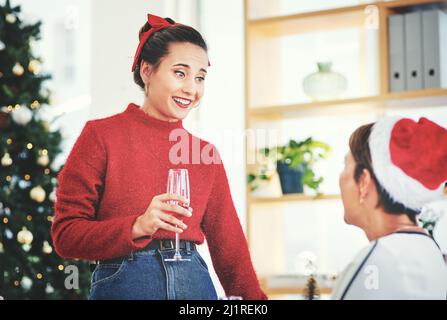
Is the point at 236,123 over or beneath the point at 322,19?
beneath

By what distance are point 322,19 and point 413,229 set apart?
1.07 metres

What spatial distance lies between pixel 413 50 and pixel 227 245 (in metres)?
1.00

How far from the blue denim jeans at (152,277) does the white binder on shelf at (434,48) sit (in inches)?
42.6

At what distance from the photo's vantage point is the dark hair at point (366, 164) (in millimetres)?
2250

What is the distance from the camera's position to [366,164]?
2.30m

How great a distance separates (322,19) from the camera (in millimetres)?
3004

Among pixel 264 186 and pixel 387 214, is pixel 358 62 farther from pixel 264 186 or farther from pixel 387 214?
pixel 387 214

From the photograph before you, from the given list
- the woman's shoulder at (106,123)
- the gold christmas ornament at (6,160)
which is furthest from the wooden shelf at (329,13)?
the gold christmas ornament at (6,160)

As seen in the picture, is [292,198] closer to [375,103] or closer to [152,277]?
[375,103]

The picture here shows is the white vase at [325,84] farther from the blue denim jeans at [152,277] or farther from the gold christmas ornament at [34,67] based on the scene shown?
the gold christmas ornament at [34,67]

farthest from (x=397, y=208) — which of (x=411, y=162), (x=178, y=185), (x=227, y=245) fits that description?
(x=178, y=185)

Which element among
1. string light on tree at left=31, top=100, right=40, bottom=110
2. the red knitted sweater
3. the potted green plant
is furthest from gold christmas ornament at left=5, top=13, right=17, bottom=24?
the potted green plant

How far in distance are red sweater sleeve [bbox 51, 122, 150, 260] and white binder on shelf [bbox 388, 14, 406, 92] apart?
1111 millimetres
